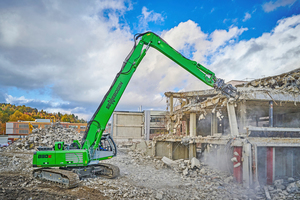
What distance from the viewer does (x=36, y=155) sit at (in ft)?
23.3

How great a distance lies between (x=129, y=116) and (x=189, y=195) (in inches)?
466

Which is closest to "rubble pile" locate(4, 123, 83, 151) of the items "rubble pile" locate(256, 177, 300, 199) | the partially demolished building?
the partially demolished building

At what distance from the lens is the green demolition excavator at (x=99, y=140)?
693cm

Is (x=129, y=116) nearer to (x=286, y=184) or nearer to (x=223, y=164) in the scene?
(x=223, y=164)

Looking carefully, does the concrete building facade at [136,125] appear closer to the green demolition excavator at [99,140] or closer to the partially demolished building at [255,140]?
the partially demolished building at [255,140]

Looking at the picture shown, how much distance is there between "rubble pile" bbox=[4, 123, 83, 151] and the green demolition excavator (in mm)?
8701

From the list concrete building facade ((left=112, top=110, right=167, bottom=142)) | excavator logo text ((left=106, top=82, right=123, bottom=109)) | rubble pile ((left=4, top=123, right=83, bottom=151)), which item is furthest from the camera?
concrete building facade ((left=112, top=110, right=167, bottom=142))

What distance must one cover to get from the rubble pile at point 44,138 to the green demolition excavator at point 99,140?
343 inches

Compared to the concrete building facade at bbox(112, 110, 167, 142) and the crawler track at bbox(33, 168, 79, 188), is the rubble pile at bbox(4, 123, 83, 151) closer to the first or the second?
the concrete building facade at bbox(112, 110, 167, 142)

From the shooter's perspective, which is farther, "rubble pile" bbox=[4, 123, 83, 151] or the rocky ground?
"rubble pile" bbox=[4, 123, 83, 151]

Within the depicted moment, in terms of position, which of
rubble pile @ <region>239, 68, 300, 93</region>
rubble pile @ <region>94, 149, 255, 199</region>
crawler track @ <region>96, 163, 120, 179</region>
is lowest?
rubble pile @ <region>94, 149, 255, 199</region>

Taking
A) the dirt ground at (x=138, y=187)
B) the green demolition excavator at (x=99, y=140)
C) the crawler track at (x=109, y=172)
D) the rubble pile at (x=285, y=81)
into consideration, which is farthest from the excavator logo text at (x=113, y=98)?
the rubble pile at (x=285, y=81)

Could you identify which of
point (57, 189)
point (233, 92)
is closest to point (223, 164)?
point (233, 92)

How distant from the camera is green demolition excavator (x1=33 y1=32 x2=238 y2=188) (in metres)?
6.93
